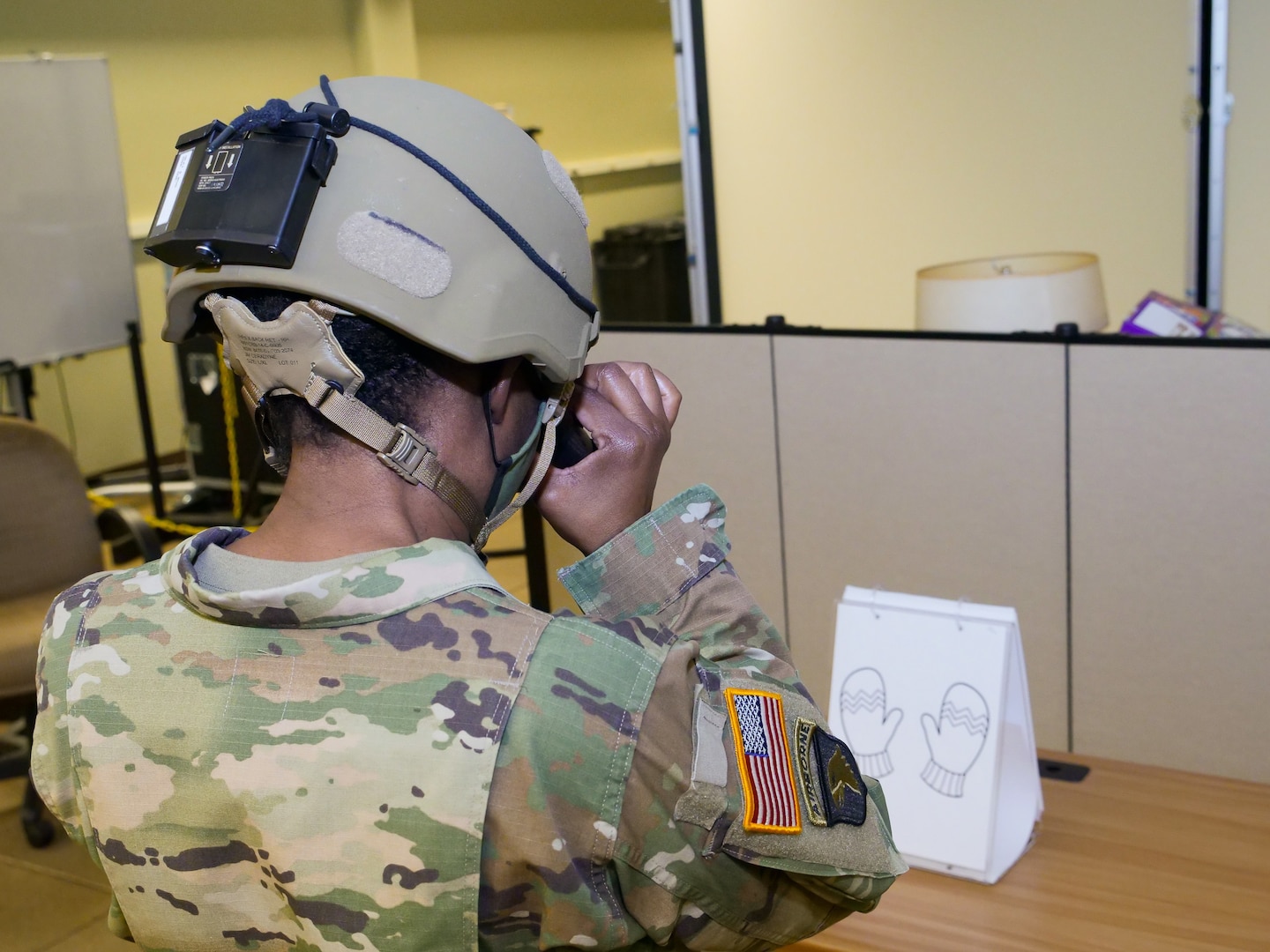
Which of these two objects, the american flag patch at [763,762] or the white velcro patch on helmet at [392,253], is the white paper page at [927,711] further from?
the white velcro patch on helmet at [392,253]

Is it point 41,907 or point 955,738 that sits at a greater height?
point 955,738

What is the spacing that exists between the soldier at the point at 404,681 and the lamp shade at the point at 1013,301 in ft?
6.01

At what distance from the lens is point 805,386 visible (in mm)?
2686

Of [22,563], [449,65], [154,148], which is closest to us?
[22,563]

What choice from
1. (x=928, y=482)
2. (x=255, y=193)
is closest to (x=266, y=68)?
(x=928, y=482)

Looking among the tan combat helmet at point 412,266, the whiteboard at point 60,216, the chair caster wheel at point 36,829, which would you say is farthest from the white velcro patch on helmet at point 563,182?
the whiteboard at point 60,216

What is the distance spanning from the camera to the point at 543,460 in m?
0.94

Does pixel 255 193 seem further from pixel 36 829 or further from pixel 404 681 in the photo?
pixel 36 829

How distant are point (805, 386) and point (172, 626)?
2.00 m

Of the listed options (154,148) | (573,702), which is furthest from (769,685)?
(154,148)

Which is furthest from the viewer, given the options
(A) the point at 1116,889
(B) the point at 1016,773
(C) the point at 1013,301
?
(C) the point at 1013,301

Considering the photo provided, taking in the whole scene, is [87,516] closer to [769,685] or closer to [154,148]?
[769,685]

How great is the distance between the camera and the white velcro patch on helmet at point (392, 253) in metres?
0.80

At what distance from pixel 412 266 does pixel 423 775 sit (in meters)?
0.33
